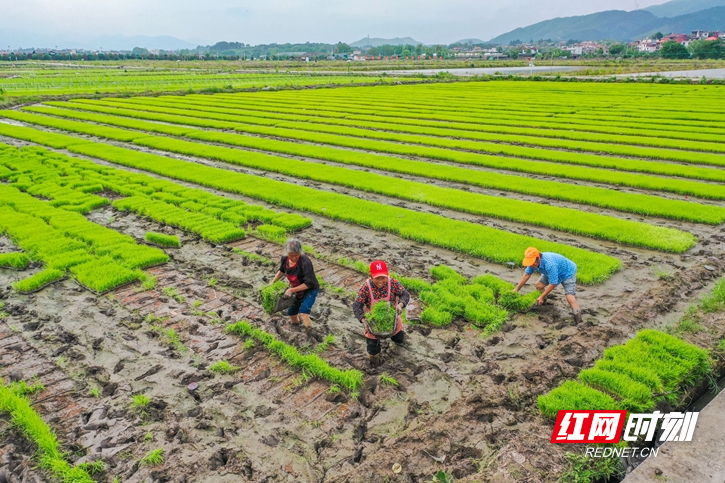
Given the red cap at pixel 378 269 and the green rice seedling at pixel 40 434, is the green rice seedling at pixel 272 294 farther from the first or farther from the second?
the green rice seedling at pixel 40 434

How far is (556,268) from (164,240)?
8.71 meters

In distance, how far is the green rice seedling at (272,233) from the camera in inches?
457

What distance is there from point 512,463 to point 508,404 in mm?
1080

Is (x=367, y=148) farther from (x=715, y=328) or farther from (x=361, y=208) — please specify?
(x=715, y=328)

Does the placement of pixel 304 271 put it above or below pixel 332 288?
above

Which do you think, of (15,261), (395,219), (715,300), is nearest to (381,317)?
(715,300)

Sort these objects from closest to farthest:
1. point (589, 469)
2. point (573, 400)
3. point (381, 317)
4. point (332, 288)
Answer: point (589, 469)
point (573, 400)
point (381, 317)
point (332, 288)

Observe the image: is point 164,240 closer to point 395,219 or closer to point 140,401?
point 395,219

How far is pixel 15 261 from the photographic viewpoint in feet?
33.2

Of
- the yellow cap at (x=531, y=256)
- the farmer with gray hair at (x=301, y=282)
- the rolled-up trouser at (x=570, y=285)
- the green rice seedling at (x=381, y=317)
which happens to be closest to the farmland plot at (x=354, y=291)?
the farmer with gray hair at (x=301, y=282)

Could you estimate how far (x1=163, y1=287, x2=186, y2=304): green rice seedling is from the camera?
8.72 metres

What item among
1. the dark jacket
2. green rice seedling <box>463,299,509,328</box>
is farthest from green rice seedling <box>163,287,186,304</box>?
green rice seedling <box>463,299,509,328</box>

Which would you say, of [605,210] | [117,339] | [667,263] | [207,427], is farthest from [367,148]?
[207,427]

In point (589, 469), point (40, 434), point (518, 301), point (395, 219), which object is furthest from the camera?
point (395, 219)
